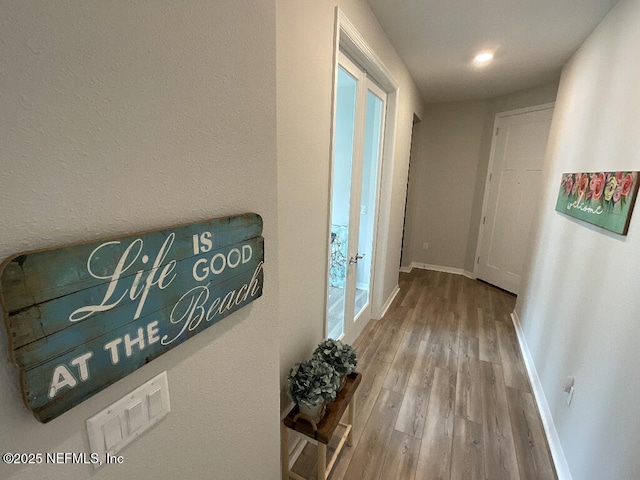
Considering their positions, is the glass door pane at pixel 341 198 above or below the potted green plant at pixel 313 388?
above

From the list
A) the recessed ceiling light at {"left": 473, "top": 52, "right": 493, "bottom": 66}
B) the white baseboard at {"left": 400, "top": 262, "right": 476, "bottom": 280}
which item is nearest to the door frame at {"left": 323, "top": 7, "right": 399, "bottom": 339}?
the recessed ceiling light at {"left": 473, "top": 52, "right": 493, "bottom": 66}

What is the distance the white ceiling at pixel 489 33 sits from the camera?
Result: 5.92ft

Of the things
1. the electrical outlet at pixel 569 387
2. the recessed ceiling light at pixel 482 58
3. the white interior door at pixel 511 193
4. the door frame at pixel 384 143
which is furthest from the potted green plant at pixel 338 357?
the white interior door at pixel 511 193

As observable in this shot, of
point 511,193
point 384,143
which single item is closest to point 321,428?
point 384,143

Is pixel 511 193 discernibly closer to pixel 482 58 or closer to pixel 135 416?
pixel 482 58

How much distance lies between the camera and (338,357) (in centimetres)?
149

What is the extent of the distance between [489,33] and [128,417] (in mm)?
2864

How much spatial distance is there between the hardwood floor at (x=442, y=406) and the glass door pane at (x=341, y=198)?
534 mm

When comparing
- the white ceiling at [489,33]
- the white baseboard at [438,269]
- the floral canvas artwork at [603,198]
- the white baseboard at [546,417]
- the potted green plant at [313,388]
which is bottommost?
the white baseboard at [546,417]

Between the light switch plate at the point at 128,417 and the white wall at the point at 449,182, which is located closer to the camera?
the light switch plate at the point at 128,417

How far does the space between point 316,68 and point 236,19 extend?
740 mm

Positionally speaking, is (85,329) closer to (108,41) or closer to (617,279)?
(108,41)

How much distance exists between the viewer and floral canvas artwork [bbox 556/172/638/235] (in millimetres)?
1308

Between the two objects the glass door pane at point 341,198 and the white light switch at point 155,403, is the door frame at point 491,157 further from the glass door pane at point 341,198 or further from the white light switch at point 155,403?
the white light switch at point 155,403
